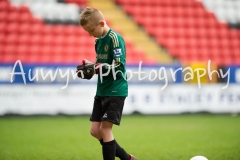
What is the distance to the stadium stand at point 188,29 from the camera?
13.4m

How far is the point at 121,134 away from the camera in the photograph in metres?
7.36

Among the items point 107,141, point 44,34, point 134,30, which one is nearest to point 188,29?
point 134,30

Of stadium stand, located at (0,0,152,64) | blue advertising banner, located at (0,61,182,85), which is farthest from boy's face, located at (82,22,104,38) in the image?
stadium stand, located at (0,0,152,64)

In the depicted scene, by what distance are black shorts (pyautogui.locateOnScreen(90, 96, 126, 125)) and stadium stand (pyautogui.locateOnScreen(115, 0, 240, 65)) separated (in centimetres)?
913

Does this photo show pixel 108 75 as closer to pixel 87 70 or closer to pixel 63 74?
pixel 87 70

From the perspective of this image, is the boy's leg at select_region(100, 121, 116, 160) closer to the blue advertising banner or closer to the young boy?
the young boy

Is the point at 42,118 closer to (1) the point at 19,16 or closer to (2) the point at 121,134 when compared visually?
(2) the point at 121,134

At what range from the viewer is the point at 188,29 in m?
14.0

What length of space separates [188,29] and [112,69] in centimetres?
1030

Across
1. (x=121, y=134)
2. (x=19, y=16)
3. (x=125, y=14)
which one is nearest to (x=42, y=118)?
(x=121, y=134)

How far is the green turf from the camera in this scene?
17.5 ft

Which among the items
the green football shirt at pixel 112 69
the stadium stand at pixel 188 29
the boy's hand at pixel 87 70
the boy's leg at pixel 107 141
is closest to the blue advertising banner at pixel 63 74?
the stadium stand at pixel 188 29

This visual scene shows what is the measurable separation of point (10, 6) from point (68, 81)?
184 inches

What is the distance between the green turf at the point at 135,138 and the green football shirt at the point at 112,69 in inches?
49.5
